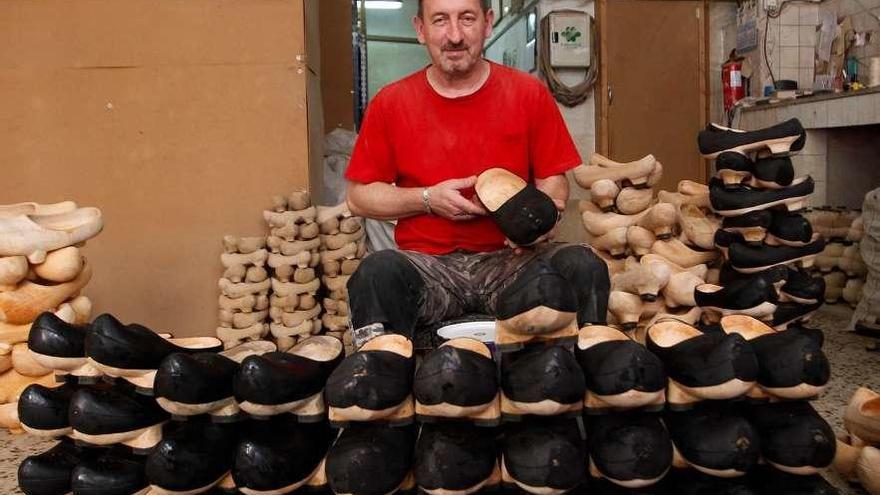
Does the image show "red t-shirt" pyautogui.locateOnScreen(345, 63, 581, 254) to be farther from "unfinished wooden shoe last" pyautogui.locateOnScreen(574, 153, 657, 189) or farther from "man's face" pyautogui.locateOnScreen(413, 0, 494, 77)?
"unfinished wooden shoe last" pyautogui.locateOnScreen(574, 153, 657, 189)

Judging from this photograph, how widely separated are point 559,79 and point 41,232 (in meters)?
4.32

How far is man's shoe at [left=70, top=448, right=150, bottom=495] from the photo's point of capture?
136 cm

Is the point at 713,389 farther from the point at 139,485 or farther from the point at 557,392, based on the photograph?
the point at 139,485

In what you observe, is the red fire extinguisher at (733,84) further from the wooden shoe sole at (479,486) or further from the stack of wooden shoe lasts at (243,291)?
the wooden shoe sole at (479,486)

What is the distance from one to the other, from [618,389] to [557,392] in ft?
0.37

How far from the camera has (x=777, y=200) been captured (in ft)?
8.55

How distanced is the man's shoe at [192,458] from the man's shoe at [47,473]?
0.74 feet

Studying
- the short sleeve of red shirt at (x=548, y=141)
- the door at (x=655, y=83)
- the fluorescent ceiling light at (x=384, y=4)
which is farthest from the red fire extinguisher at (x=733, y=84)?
the fluorescent ceiling light at (x=384, y=4)

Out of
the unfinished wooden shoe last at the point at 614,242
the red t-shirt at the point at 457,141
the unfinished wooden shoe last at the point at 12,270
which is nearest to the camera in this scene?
the red t-shirt at the point at 457,141

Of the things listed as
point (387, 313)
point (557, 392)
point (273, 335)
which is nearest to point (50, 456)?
point (387, 313)

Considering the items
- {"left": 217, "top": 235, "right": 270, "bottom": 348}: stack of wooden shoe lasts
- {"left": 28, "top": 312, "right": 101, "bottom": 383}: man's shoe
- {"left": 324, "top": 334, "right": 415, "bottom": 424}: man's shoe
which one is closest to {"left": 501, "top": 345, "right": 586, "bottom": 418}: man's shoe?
{"left": 324, "top": 334, "right": 415, "bottom": 424}: man's shoe

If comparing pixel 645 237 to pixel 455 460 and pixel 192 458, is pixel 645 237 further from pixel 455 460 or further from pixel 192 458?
pixel 192 458

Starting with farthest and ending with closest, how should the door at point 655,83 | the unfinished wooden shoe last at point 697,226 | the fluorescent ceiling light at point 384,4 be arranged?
the fluorescent ceiling light at point 384,4
the door at point 655,83
the unfinished wooden shoe last at point 697,226

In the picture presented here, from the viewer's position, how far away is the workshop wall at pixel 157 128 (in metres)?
3.72
